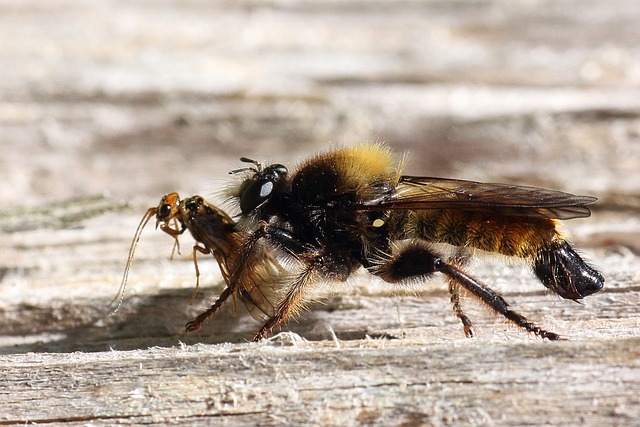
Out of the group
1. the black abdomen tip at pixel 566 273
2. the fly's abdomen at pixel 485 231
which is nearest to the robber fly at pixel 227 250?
the fly's abdomen at pixel 485 231

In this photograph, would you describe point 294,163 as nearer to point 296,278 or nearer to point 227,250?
point 227,250

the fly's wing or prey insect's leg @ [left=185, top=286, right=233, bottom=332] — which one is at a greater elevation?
the fly's wing

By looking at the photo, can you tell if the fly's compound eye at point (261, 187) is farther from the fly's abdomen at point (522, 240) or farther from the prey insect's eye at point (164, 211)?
the fly's abdomen at point (522, 240)

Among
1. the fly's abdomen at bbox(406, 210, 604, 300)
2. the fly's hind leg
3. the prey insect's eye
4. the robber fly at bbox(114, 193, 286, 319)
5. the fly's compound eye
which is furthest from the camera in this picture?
the fly's compound eye

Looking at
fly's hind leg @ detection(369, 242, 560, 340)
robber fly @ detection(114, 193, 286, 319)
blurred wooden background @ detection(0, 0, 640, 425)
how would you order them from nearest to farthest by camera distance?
1. blurred wooden background @ detection(0, 0, 640, 425)
2. fly's hind leg @ detection(369, 242, 560, 340)
3. robber fly @ detection(114, 193, 286, 319)

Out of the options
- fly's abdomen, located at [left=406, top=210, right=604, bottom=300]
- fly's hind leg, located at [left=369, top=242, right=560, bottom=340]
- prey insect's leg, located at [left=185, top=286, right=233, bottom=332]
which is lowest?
prey insect's leg, located at [left=185, top=286, right=233, bottom=332]

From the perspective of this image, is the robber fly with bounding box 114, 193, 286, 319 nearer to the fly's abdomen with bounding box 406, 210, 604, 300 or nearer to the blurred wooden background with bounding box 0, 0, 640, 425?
the blurred wooden background with bounding box 0, 0, 640, 425

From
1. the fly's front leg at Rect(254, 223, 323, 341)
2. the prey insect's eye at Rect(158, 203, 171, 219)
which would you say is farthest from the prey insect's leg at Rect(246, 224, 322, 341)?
the prey insect's eye at Rect(158, 203, 171, 219)
